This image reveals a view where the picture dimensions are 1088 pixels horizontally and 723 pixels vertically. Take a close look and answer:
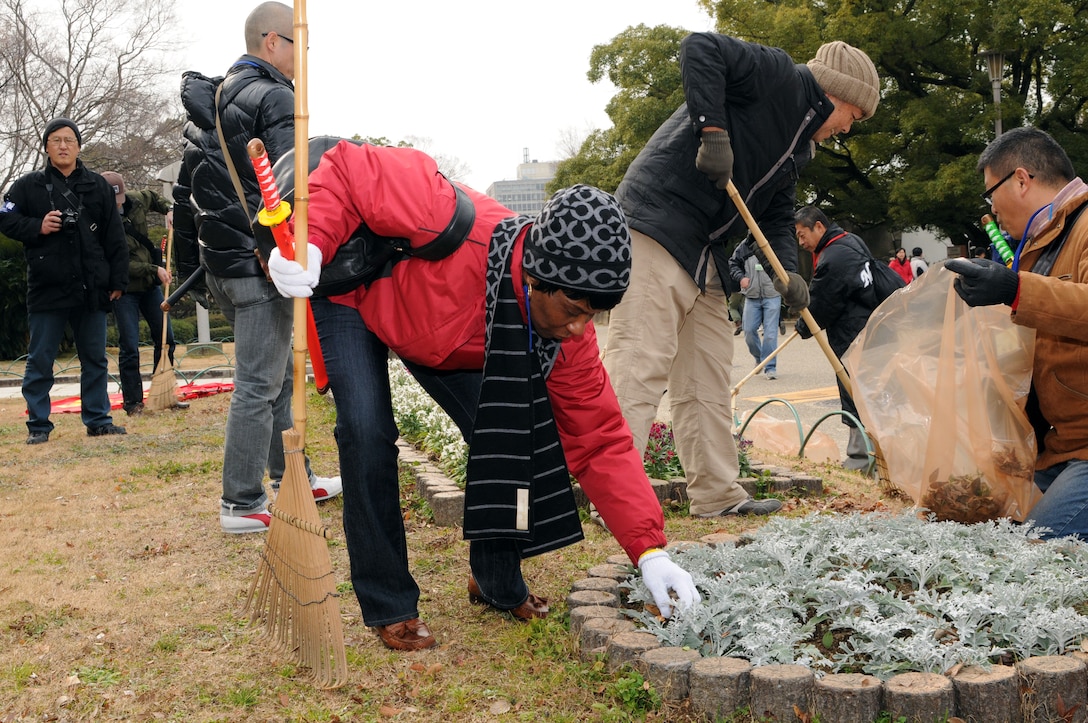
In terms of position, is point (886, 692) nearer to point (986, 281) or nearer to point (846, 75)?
point (986, 281)

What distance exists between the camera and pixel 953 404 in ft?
12.6

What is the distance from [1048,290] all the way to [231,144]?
3.09 m

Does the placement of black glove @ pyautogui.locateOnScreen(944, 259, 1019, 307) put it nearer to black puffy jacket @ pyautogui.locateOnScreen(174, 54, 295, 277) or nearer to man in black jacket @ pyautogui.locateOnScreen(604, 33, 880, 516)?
man in black jacket @ pyautogui.locateOnScreen(604, 33, 880, 516)

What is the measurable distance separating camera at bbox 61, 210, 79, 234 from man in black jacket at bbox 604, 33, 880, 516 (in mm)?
4421

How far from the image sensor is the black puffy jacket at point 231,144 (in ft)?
12.7

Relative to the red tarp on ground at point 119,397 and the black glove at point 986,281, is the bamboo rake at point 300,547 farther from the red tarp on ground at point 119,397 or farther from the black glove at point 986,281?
the red tarp on ground at point 119,397

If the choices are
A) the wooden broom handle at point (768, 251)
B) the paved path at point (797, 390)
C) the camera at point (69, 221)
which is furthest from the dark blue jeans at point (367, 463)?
the camera at point (69, 221)

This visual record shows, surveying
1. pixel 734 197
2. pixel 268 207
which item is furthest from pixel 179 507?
pixel 734 197

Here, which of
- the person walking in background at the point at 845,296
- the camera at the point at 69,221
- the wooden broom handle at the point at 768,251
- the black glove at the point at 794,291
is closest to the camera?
the wooden broom handle at the point at 768,251

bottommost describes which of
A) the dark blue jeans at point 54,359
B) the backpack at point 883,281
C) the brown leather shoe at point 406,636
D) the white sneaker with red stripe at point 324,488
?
the brown leather shoe at point 406,636

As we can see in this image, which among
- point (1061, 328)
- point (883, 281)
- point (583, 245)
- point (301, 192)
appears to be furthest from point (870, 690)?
point (883, 281)

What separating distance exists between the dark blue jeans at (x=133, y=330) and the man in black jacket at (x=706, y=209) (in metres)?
5.16

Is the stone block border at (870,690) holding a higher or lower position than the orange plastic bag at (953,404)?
lower

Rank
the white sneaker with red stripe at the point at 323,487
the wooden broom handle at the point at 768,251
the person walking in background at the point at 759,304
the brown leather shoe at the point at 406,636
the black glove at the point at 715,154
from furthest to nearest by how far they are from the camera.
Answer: the person walking in background at the point at 759,304 < the white sneaker with red stripe at the point at 323,487 < the wooden broom handle at the point at 768,251 < the black glove at the point at 715,154 < the brown leather shoe at the point at 406,636
